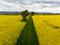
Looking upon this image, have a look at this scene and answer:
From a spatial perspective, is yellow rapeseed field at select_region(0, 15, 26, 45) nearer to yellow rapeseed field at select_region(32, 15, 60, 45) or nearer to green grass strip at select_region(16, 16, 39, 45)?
green grass strip at select_region(16, 16, 39, 45)

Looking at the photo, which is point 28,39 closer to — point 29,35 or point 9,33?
point 29,35

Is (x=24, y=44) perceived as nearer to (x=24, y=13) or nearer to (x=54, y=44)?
(x=54, y=44)

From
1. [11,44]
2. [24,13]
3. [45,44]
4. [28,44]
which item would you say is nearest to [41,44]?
[45,44]

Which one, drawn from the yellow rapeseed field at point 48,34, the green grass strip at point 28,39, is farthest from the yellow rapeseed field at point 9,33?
the yellow rapeseed field at point 48,34

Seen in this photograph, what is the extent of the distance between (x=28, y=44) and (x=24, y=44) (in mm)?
455

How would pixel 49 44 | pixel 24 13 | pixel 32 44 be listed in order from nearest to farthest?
pixel 32 44, pixel 49 44, pixel 24 13

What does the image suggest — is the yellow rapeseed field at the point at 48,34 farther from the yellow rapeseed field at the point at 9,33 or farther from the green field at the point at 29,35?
the yellow rapeseed field at the point at 9,33

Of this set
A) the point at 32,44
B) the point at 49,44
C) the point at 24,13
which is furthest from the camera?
the point at 24,13

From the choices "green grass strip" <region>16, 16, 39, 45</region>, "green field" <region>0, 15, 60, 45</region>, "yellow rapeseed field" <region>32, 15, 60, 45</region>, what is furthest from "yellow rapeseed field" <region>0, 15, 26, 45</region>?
"yellow rapeseed field" <region>32, 15, 60, 45</region>

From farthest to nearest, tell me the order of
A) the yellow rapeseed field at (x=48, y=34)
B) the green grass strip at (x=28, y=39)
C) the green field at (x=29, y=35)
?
the yellow rapeseed field at (x=48, y=34) < the green field at (x=29, y=35) < the green grass strip at (x=28, y=39)

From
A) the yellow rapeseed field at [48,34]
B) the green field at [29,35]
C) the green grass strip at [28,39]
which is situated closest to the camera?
the green grass strip at [28,39]

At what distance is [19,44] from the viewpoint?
15.4 m

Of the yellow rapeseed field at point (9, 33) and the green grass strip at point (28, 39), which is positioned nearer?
the green grass strip at point (28, 39)

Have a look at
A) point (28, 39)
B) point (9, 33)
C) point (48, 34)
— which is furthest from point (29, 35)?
point (9, 33)
